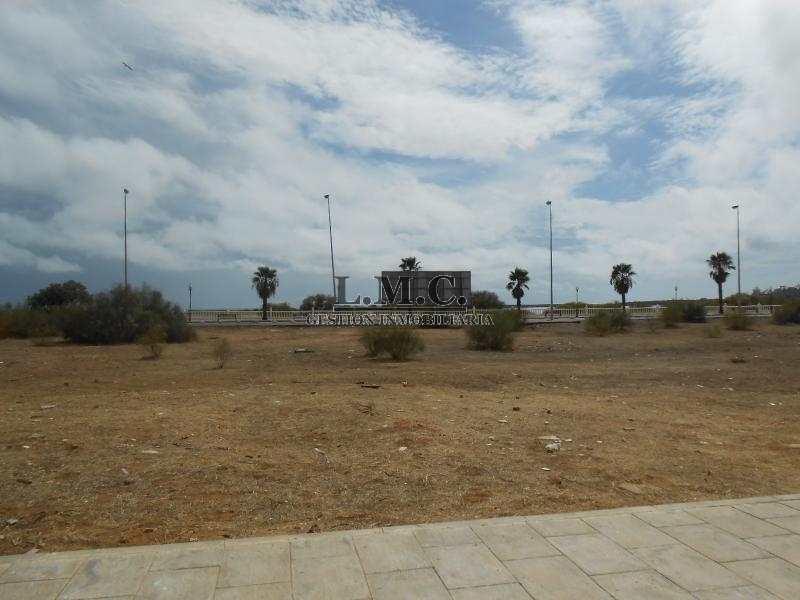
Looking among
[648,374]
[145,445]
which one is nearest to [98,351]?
[145,445]

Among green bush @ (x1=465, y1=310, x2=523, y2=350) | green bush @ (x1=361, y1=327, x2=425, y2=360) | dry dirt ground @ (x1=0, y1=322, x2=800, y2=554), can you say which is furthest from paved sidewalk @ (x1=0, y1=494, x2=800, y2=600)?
green bush @ (x1=465, y1=310, x2=523, y2=350)

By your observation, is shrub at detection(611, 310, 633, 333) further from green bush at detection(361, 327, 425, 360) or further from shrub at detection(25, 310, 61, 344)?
shrub at detection(25, 310, 61, 344)

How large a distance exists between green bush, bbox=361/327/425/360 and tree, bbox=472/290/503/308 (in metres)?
42.8

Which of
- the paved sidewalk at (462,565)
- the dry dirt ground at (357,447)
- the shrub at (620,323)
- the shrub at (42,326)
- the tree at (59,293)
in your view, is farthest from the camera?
the tree at (59,293)

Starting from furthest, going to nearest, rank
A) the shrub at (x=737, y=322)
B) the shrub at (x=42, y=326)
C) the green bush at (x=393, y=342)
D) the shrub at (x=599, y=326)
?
the shrub at (x=737, y=322)
the shrub at (x=599, y=326)
the shrub at (x=42, y=326)
the green bush at (x=393, y=342)

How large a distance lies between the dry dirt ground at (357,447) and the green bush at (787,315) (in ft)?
91.9

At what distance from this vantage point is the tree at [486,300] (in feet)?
209

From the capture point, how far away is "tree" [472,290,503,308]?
63781mm

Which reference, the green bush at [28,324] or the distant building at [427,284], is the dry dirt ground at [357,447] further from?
the distant building at [427,284]

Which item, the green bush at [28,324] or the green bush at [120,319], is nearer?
the green bush at [120,319]

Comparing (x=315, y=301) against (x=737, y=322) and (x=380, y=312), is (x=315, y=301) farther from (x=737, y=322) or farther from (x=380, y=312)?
(x=737, y=322)

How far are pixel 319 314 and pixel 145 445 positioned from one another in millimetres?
40085

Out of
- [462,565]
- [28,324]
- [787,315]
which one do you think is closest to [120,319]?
[28,324]

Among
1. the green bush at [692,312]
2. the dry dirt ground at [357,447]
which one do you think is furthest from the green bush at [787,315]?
the dry dirt ground at [357,447]
